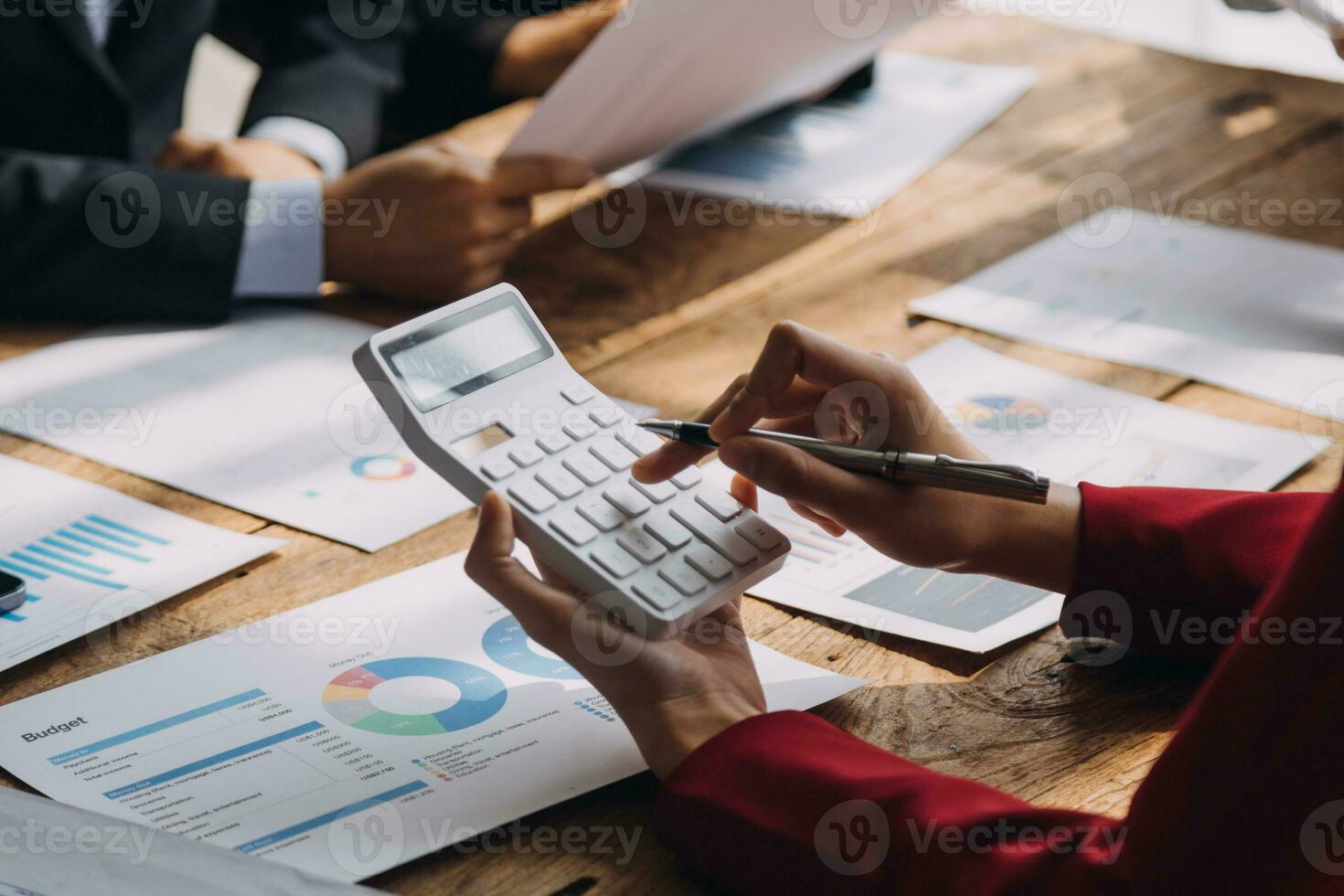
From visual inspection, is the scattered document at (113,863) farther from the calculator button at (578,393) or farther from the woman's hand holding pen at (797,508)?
the calculator button at (578,393)

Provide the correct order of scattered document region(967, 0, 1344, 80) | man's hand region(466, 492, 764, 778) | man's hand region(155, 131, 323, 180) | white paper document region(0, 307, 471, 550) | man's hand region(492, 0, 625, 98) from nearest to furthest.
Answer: man's hand region(466, 492, 764, 778), white paper document region(0, 307, 471, 550), man's hand region(155, 131, 323, 180), man's hand region(492, 0, 625, 98), scattered document region(967, 0, 1344, 80)

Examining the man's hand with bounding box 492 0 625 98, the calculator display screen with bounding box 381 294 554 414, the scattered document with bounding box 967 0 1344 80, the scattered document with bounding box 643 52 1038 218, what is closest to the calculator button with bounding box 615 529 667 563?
the calculator display screen with bounding box 381 294 554 414

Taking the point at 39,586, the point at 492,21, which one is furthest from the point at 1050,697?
the point at 492,21

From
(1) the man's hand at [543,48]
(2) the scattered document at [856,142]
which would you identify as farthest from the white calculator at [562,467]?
(1) the man's hand at [543,48]

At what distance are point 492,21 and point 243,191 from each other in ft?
1.83

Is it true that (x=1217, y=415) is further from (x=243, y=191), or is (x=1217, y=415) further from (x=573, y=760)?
(x=243, y=191)

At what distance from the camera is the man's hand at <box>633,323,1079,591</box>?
2.01ft

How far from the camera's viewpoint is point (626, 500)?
0.60m

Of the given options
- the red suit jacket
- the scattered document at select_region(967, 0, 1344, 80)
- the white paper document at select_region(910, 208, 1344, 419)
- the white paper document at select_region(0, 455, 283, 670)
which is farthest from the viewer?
the scattered document at select_region(967, 0, 1344, 80)

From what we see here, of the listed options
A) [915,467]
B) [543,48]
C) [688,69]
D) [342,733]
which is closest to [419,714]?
[342,733]

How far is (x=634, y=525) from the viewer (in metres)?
0.59

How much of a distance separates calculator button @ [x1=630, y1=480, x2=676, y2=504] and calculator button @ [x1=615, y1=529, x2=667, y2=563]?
3 centimetres

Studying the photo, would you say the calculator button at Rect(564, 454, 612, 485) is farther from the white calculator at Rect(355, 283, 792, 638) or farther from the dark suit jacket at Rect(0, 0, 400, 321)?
the dark suit jacket at Rect(0, 0, 400, 321)

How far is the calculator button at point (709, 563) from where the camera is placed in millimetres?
574
